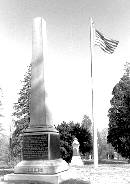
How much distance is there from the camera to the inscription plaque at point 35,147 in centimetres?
Result: 1034

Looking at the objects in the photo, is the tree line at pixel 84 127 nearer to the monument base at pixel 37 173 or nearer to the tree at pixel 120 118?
the tree at pixel 120 118

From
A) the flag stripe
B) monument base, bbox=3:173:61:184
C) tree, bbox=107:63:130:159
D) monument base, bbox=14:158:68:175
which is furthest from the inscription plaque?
tree, bbox=107:63:130:159

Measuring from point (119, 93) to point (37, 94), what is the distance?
32.6 metres

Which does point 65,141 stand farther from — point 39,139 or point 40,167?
point 40,167

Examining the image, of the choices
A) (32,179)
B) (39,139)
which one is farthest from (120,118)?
(32,179)

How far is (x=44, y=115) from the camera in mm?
10922

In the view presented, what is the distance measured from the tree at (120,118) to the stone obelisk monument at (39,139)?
27.1 m

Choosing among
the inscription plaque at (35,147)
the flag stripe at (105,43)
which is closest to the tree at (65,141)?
the flag stripe at (105,43)

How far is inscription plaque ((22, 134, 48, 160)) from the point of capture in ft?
33.9

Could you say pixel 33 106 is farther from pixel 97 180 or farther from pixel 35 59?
pixel 97 180

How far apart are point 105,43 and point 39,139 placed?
9.58 m

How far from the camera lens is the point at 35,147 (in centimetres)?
1043

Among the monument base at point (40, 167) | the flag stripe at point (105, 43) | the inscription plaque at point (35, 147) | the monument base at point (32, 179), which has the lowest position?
the monument base at point (32, 179)

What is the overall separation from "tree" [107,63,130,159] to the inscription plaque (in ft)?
92.0
